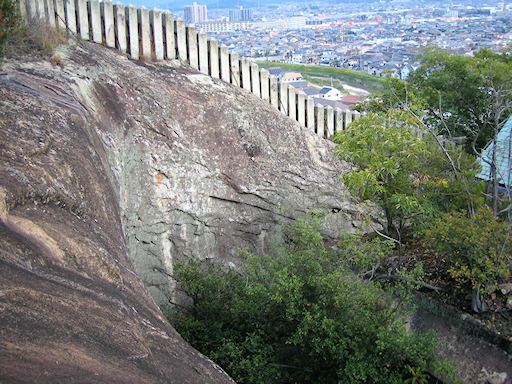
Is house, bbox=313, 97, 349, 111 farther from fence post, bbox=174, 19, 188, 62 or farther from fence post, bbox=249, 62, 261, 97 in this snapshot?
fence post, bbox=174, 19, 188, 62

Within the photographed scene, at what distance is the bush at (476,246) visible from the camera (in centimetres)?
1178

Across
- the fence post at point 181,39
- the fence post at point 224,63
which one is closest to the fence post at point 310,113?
the fence post at point 224,63

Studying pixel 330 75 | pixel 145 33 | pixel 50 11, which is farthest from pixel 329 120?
pixel 330 75

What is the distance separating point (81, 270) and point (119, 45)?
8.85 metres

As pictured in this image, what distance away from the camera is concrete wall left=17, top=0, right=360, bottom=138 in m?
14.0

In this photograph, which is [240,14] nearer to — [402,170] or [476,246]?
[402,170]

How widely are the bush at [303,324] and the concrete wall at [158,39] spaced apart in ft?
17.0

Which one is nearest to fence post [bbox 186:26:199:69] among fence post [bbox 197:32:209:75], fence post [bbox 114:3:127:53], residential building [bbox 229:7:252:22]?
fence post [bbox 197:32:209:75]

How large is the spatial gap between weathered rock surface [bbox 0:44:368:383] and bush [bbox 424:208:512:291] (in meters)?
3.40

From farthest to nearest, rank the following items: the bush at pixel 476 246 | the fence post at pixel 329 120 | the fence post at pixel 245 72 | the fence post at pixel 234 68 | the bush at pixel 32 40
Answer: the fence post at pixel 329 120
the fence post at pixel 245 72
the fence post at pixel 234 68
the bush at pixel 32 40
the bush at pixel 476 246

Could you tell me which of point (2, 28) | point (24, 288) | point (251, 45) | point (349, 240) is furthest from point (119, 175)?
point (251, 45)

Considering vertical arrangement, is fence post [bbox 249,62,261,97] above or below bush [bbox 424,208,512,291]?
above

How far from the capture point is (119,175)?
11.6 meters

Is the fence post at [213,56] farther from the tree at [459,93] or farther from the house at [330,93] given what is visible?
the house at [330,93]
